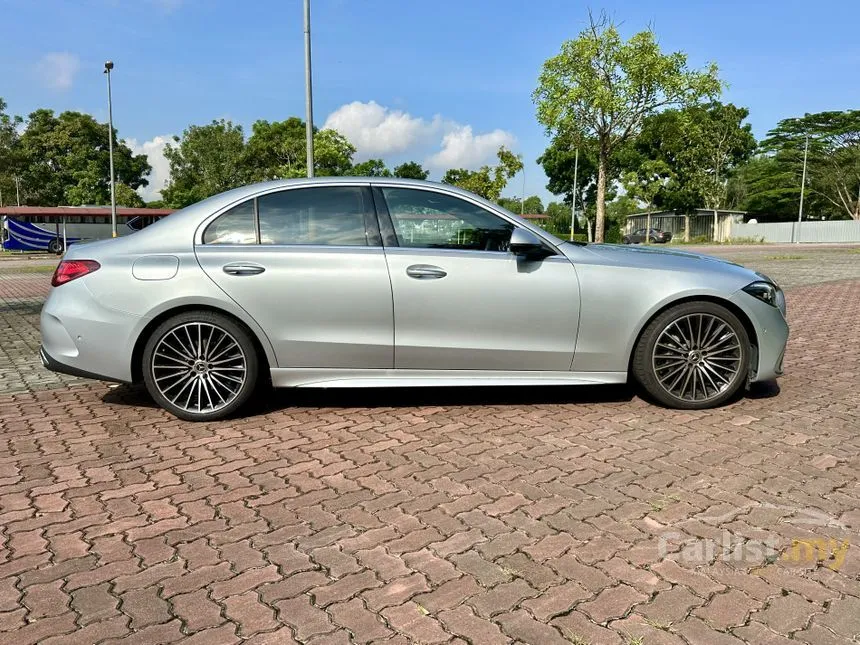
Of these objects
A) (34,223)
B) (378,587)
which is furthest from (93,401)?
(34,223)

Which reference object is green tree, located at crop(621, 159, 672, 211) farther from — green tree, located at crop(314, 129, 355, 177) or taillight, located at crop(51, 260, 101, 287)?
taillight, located at crop(51, 260, 101, 287)

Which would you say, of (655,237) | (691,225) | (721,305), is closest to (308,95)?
(721,305)

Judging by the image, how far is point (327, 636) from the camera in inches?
86.1

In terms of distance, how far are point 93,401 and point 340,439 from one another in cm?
223

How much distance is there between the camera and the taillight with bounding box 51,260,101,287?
175 inches

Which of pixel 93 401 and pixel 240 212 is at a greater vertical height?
pixel 240 212

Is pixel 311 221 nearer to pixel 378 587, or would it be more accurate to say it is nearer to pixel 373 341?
pixel 373 341

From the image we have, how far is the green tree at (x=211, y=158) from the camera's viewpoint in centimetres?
4622

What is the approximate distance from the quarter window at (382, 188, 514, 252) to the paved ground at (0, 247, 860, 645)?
1.18 metres

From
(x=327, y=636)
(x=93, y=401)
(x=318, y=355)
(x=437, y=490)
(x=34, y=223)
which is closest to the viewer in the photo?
(x=327, y=636)

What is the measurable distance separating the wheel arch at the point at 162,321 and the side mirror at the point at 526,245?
1.76 metres

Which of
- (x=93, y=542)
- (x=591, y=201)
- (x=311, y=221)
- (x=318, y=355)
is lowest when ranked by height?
(x=93, y=542)

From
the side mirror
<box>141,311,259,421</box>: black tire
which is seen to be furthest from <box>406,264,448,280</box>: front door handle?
<box>141,311,259,421</box>: black tire

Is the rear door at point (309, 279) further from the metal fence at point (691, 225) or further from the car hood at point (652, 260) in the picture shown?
the metal fence at point (691, 225)
